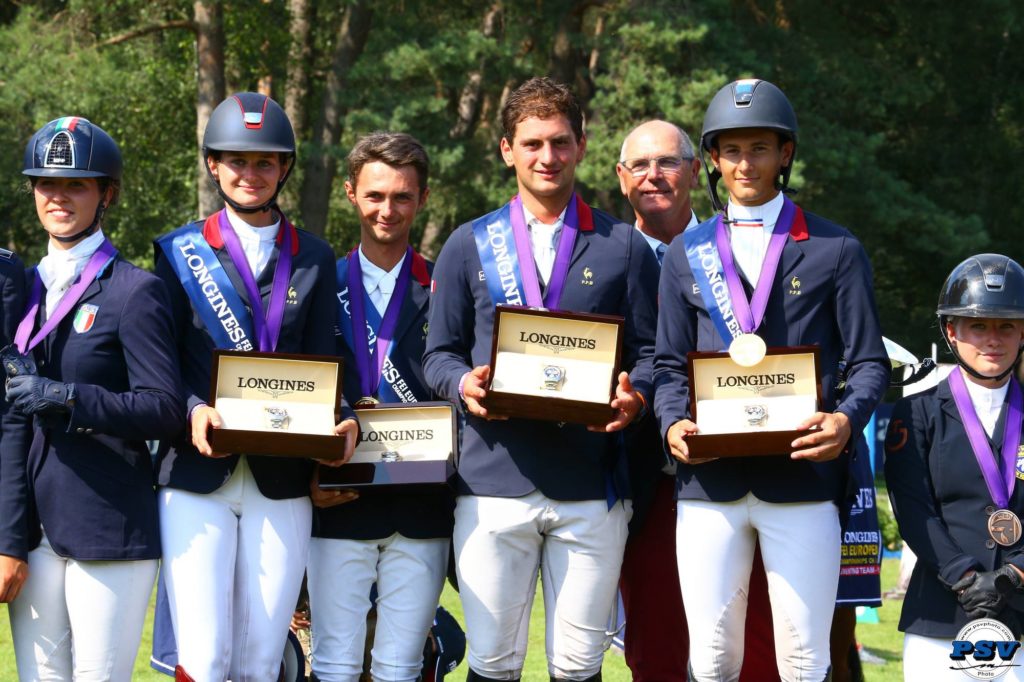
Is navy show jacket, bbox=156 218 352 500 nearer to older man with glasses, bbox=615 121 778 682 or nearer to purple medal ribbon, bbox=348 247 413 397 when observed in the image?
purple medal ribbon, bbox=348 247 413 397

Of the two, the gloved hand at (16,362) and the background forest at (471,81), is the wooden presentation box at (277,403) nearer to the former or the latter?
the gloved hand at (16,362)

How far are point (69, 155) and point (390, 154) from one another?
4.77 feet

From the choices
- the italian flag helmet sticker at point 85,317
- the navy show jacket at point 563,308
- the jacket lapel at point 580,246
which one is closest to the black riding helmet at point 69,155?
the italian flag helmet sticker at point 85,317

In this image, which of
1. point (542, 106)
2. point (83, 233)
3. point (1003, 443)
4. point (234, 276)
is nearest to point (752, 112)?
point (542, 106)

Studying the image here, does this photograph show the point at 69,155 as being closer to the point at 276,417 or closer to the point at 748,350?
the point at 276,417

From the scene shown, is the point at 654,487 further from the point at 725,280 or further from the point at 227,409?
the point at 227,409

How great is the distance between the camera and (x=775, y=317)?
500 centimetres

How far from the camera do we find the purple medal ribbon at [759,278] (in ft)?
16.2

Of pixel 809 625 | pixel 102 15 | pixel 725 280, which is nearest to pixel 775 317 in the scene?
pixel 725 280

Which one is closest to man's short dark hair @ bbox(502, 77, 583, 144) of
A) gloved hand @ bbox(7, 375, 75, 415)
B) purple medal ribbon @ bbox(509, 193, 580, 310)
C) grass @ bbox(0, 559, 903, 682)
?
purple medal ribbon @ bbox(509, 193, 580, 310)

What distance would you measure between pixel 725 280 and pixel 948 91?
90.4 feet

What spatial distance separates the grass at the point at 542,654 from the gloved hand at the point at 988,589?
165 inches

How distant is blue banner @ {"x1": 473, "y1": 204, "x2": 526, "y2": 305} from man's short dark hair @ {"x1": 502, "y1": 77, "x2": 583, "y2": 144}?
0.38 m

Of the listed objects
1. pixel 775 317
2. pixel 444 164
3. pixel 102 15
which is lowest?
pixel 775 317
